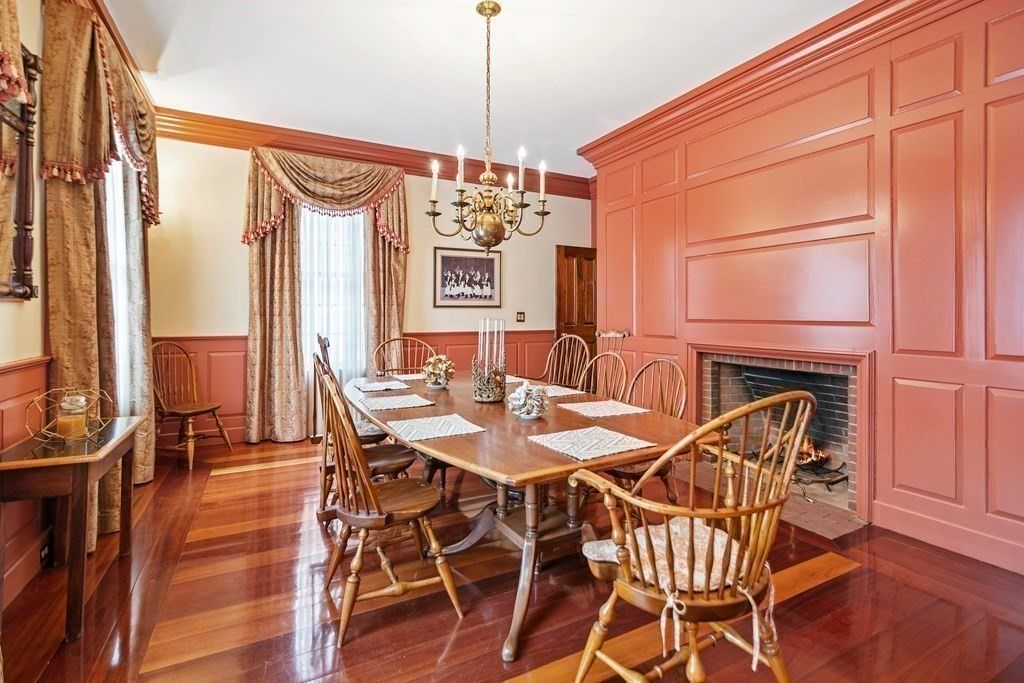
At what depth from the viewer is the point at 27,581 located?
2.05 m

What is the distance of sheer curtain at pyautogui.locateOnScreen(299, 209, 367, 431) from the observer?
455 centimetres

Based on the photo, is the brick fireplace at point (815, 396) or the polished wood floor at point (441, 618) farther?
the brick fireplace at point (815, 396)

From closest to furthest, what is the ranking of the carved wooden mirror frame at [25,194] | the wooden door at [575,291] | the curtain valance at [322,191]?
the carved wooden mirror frame at [25,194], the curtain valance at [322,191], the wooden door at [575,291]

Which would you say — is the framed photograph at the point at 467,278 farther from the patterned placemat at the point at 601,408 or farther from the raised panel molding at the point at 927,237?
the raised panel molding at the point at 927,237

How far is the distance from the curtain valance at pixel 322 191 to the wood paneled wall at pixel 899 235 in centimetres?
267

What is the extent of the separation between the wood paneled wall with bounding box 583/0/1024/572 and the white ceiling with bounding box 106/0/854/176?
39cm

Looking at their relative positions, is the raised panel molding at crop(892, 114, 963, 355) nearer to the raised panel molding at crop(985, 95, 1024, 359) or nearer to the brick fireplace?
the raised panel molding at crop(985, 95, 1024, 359)

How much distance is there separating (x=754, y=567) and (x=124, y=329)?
3856 millimetres

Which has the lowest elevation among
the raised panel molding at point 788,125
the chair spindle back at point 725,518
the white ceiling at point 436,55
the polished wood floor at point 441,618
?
the polished wood floor at point 441,618

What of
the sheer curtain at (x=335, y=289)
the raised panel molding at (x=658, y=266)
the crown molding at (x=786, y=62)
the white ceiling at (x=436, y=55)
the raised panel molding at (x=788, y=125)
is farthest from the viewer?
the sheer curtain at (x=335, y=289)

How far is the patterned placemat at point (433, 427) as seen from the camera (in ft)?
6.22

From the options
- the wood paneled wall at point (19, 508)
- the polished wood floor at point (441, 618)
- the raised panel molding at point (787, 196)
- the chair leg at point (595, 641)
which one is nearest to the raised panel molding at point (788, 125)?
the raised panel molding at point (787, 196)

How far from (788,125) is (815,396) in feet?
5.76

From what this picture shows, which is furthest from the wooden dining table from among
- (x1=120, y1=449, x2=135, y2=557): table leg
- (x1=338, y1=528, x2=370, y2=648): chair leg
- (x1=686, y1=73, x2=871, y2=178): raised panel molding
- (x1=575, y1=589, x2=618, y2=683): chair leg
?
(x1=686, y1=73, x2=871, y2=178): raised panel molding
